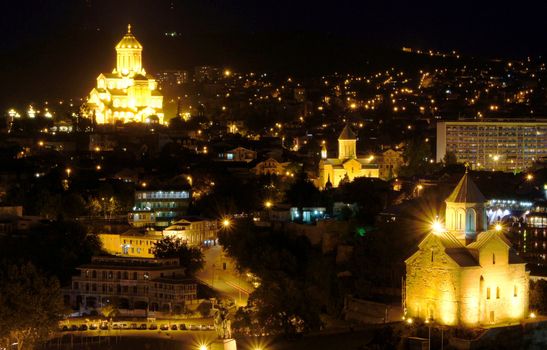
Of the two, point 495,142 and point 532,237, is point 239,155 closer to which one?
point 495,142

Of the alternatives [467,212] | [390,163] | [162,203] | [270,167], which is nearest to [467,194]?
[467,212]

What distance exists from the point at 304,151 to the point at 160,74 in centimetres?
4815

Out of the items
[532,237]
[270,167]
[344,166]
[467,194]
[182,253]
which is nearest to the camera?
[467,194]

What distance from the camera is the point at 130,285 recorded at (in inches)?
1625

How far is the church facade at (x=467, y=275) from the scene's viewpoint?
29.3m

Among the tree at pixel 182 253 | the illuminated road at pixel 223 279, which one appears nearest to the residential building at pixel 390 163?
the illuminated road at pixel 223 279

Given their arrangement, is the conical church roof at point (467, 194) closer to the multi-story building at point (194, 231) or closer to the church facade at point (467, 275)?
the church facade at point (467, 275)

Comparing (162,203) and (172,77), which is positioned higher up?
(172,77)

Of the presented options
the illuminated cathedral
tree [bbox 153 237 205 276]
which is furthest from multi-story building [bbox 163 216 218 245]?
the illuminated cathedral

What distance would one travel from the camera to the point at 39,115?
3339 inches

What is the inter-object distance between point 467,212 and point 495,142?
3971cm

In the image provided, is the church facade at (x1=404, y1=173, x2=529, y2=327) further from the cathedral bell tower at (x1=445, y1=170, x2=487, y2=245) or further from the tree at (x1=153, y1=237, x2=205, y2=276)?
the tree at (x1=153, y1=237, x2=205, y2=276)

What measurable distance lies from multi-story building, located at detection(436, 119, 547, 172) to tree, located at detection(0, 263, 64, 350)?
34956 millimetres

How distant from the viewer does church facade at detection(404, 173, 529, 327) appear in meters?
29.3
